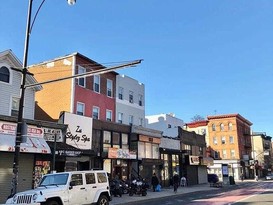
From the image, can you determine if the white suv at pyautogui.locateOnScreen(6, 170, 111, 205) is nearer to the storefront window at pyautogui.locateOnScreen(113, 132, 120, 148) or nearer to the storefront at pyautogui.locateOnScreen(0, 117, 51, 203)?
the storefront at pyautogui.locateOnScreen(0, 117, 51, 203)

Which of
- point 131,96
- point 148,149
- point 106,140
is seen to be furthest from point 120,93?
point 106,140

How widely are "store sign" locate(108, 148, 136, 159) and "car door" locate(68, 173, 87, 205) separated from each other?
1355 cm

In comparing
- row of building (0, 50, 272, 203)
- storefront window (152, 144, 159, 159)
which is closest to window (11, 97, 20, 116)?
row of building (0, 50, 272, 203)

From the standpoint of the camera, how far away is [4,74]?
80.3ft

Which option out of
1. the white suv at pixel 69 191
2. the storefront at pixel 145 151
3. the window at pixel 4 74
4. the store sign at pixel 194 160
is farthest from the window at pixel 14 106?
the store sign at pixel 194 160

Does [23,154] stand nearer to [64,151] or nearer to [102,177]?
[64,151]

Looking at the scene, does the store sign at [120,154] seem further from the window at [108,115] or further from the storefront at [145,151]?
the window at [108,115]

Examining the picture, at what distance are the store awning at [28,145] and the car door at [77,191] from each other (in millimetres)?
6421

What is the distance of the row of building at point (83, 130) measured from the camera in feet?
73.9

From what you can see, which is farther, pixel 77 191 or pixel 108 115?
pixel 108 115

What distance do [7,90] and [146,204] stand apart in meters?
12.4

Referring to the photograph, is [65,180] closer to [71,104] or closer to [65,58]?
[71,104]

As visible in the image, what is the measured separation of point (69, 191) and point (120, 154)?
16.1 metres

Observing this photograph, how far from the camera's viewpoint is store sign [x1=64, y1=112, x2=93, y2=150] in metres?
25.9
